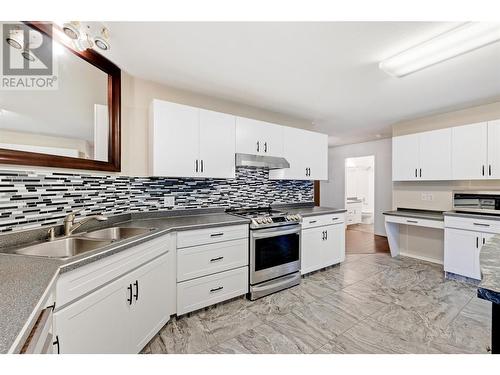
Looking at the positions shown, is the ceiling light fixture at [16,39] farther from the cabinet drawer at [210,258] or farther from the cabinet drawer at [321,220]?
the cabinet drawer at [321,220]

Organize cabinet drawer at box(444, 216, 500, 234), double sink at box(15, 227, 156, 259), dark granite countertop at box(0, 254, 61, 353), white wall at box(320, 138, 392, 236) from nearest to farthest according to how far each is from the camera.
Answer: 1. dark granite countertop at box(0, 254, 61, 353)
2. double sink at box(15, 227, 156, 259)
3. cabinet drawer at box(444, 216, 500, 234)
4. white wall at box(320, 138, 392, 236)

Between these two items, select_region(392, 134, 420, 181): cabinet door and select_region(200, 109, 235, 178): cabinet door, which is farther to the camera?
select_region(392, 134, 420, 181): cabinet door

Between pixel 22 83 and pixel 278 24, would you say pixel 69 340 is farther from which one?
pixel 278 24

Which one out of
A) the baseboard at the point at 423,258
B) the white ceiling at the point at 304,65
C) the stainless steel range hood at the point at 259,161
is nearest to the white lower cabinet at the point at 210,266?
the stainless steel range hood at the point at 259,161

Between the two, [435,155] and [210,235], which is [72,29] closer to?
[210,235]

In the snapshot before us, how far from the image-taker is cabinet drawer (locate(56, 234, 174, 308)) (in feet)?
3.50

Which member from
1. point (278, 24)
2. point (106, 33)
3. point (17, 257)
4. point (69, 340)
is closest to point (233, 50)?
point (278, 24)

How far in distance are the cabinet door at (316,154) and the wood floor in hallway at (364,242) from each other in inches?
68.6

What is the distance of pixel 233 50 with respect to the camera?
1924mm

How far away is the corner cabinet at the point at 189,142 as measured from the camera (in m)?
2.28

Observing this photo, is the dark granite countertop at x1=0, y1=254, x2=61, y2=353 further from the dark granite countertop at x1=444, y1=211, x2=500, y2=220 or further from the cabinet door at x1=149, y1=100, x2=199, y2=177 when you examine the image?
the dark granite countertop at x1=444, y1=211, x2=500, y2=220

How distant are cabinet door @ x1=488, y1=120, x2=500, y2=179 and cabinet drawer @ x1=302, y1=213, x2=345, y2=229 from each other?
1925mm

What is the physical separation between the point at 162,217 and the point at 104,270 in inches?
49.5

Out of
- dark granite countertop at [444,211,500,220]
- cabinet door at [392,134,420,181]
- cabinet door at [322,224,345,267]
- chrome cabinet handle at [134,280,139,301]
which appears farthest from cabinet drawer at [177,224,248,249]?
cabinet door at [392,134,420,181]
